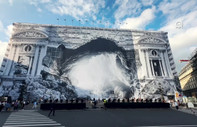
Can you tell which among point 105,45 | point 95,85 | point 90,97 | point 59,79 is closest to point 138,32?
point 105,45

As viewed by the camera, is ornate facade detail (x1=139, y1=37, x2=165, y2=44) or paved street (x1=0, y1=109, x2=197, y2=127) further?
ornate facade detail (x1=139, y1=37, x2=165, y2=44)

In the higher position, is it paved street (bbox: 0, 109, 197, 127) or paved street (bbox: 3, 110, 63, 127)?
paved street (bbox: 3, 110, 63, 127)

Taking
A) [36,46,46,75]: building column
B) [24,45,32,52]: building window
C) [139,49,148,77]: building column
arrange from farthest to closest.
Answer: [139,49,148,77]: building column → [24,45,32,52]: building window → [36,46,46,75]: building column

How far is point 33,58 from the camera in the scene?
3030 cm

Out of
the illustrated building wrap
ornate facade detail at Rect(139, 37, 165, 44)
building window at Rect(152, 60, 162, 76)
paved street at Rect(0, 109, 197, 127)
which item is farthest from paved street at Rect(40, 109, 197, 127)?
ornate facade detail at Rect(139, 37, 165, 44)

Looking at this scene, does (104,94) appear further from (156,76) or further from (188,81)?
(188,81)

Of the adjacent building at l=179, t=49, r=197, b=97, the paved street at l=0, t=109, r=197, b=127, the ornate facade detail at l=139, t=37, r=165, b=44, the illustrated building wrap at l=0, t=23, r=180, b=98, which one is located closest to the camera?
the paved street at l=0, t=109, r=197, b=127

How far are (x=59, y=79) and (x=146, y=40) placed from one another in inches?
1126

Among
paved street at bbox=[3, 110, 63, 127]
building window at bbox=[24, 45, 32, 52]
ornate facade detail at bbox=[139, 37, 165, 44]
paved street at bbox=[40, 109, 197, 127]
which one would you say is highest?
ornate facade detail at bbox=[139, 37, 165, 44]

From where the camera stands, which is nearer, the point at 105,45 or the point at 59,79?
the point at 59,79

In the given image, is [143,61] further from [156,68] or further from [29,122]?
[29,122]

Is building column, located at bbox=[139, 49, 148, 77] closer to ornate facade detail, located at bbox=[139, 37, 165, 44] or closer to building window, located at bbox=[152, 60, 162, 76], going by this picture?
building window, located at bbox=[152, 60, 162, 76]

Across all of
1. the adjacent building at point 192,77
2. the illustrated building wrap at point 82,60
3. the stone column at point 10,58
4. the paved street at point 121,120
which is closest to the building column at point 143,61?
the illustrated building wrap at point 82,60

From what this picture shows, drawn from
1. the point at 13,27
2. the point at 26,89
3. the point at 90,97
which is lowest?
the point at 90,97
